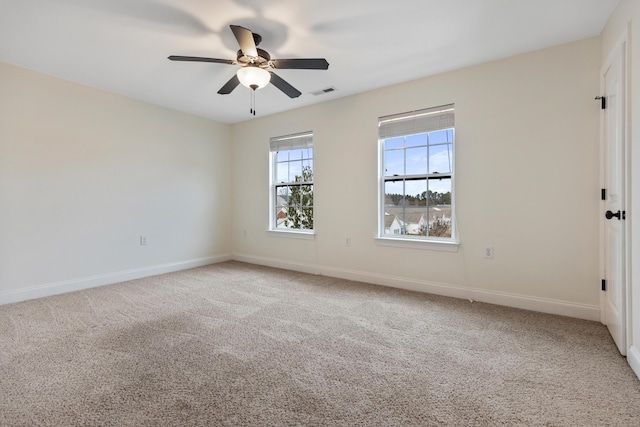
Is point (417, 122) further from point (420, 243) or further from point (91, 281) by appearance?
point (91, 281)

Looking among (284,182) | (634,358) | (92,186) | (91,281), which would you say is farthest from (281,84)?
(91,281)

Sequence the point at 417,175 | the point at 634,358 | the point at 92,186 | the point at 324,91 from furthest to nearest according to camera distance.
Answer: the point at 324,91
the point at 92,186
the point at 417,175
the point at 634,358

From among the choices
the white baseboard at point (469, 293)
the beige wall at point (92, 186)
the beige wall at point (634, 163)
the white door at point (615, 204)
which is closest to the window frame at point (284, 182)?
the white baseboard at point (469, 293)

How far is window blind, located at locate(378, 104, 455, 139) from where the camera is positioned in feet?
11.0

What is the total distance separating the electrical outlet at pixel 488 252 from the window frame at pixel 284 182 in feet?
7.37

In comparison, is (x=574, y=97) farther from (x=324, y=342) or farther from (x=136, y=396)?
(x=136, y=396)

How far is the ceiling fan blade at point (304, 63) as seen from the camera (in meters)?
A: 2.34

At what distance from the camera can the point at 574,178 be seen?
2.69 metres

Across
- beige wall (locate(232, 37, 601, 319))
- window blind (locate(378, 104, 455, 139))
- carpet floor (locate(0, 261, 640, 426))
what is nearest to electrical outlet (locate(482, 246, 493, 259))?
beige wall (locate(232, 37, 601, 319))

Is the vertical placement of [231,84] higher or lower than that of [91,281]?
higher

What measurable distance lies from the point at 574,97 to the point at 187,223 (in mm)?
5065

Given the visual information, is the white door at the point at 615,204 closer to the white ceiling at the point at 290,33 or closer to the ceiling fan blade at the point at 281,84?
the white ceiling at the point at 290,33

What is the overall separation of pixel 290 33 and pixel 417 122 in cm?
179

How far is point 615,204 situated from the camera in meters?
2.21
